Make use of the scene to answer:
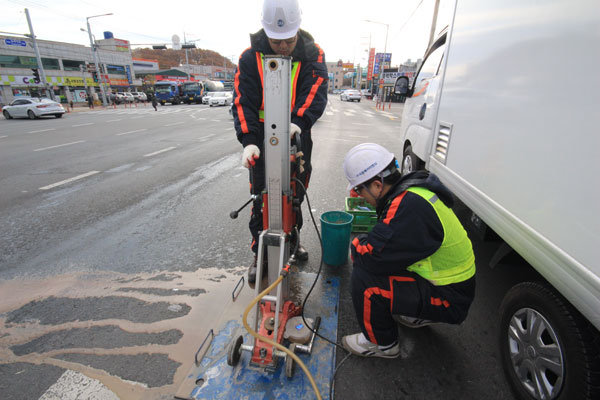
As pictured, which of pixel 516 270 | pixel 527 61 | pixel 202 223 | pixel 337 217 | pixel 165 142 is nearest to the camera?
pixel 527 61

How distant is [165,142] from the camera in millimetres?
9938

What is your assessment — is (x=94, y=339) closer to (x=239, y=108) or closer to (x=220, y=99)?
(x=239, y=108)

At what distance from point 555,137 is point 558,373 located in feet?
3.52

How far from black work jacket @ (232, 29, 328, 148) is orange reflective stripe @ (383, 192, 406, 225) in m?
0.94

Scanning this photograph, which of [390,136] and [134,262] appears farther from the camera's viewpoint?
[390,136]

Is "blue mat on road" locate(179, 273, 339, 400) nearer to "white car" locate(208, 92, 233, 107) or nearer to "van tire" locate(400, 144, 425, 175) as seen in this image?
"van tire" locate(400, 144, 425, 175)

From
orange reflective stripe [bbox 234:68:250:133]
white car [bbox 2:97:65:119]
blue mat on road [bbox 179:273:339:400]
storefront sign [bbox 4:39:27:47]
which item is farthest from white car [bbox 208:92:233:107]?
blue mat on road [bbox 179:273:339:400]

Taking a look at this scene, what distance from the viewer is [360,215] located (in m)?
3.27

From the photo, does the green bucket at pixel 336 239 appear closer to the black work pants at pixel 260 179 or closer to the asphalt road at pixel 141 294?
the asphalt road at pixel 141 294

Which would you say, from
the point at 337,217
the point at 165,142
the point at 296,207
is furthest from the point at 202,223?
the point at 165,142

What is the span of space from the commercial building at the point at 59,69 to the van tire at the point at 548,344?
3586 cm

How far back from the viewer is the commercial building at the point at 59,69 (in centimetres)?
3394

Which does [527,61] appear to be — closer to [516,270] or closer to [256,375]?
[516,270]

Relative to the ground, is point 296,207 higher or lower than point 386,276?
higher
